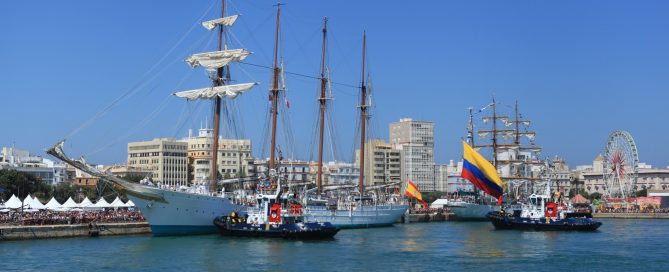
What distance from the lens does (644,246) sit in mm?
62188

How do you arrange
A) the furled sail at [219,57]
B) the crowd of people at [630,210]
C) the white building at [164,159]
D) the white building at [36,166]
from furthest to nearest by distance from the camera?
1. the white building at [164,159]
2. the white building at [36,166]
3. the crowd of people at [630,210]
4. the furled sail at [219,57]

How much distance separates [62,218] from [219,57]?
65.1 feet

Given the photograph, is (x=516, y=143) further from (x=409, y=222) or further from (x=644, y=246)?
(x=644, y=246)

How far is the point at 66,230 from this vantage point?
64.2m

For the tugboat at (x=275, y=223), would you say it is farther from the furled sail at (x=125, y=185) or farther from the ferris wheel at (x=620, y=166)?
the ferris wheel at (x=620, y=166)

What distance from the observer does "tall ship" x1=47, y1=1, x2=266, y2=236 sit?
6322 centimetres

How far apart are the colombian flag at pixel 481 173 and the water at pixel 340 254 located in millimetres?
24494

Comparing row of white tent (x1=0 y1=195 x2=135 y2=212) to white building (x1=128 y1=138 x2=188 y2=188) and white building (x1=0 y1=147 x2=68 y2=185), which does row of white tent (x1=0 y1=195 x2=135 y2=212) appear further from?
white building (x1=128 y1=138 x2=188 y2=188)

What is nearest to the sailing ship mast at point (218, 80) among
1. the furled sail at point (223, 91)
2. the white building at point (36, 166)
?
the furled sail at point (223, 91)

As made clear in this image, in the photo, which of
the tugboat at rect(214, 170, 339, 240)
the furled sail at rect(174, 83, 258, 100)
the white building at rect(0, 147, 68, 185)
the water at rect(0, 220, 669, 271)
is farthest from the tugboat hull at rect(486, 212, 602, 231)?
the white building at rect(0, 147, 68, 185)

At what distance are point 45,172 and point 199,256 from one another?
112m

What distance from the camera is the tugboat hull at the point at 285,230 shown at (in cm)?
6244

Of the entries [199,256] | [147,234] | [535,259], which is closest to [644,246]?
[535,259]

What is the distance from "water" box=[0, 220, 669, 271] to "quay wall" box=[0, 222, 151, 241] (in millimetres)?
1484
